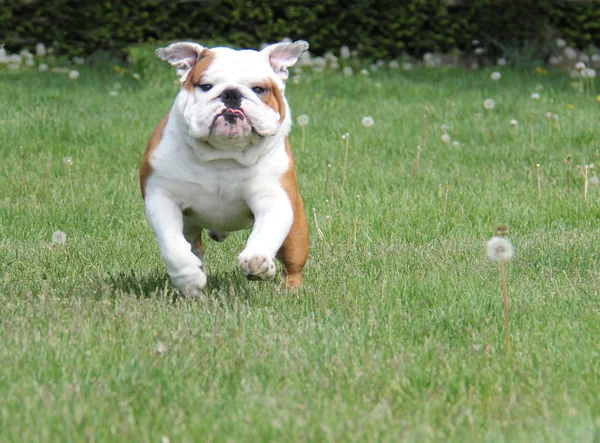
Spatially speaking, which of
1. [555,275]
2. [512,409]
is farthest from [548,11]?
[512,409]

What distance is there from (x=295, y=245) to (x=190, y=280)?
21.7 inches

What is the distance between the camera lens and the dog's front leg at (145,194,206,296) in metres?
3.66

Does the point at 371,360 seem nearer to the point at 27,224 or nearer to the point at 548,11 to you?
the point at 27,224

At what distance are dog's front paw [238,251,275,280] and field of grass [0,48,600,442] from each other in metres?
0.16

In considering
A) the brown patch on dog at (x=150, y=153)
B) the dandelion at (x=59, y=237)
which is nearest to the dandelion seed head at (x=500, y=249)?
the brown patch on dog at (x=150, y=153)

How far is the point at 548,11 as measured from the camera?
11492mm

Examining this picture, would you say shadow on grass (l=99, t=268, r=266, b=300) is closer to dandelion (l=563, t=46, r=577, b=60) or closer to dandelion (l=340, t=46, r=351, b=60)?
dandelion (l=340, t=46, r=351, b=60)

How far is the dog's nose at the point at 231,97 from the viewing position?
361 cm

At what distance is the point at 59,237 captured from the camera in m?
4.93

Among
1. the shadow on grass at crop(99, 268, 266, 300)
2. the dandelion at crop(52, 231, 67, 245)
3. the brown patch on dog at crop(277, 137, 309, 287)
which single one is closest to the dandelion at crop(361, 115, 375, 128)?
the dandelion at crop(52, 231, 67, 245)

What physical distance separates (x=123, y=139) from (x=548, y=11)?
6.49 metres

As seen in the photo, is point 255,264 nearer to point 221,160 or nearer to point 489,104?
point 221,160

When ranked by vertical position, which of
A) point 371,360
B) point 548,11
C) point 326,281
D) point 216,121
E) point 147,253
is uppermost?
point 216,121

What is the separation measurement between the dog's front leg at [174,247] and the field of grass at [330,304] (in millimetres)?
70
